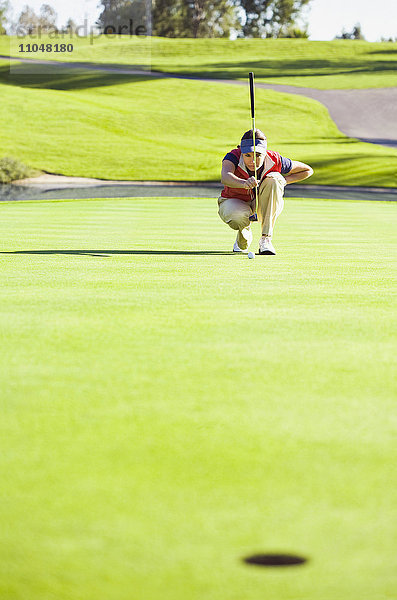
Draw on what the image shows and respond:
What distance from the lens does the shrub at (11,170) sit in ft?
107

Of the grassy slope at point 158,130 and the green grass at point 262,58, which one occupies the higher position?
the green grass at point 262,58

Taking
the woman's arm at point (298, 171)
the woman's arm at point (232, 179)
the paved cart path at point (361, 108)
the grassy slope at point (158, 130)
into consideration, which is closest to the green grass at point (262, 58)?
the paved cart path at point (361, 108)

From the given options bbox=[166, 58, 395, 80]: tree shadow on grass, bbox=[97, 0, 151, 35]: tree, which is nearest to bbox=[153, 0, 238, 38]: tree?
bbox=[97, 0, 151, 35]: tree

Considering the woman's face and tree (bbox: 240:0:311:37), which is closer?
the woman's face

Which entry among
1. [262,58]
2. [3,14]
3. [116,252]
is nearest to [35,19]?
[3,14]

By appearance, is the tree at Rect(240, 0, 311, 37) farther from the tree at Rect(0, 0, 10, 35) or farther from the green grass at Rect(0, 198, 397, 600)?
the green grass at Rect(0, 198, 397, 600)

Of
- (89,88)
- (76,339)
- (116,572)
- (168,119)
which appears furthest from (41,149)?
(116,572)

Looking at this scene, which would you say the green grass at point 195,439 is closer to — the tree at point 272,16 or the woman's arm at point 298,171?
the woman's arm at point 298,171

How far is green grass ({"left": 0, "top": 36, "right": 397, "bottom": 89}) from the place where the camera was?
6316 cm

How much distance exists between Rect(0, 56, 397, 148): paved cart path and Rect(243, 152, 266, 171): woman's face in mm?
36804

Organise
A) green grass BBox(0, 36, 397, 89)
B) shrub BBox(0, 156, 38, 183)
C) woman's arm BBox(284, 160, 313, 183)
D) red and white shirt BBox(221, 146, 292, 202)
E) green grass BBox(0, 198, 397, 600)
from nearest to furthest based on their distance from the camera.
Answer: green grass BBox(0, 198, 397, 600) → red and white shirt BBox(221, 146, 292, 202) → woman's arm BBox(284, 160, 313, 183) → shrub BBox(0, 156, 38, 183) → green grass BBox(0, 36, 397, 89)

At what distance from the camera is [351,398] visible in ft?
12.9

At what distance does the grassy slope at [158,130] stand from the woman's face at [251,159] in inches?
925

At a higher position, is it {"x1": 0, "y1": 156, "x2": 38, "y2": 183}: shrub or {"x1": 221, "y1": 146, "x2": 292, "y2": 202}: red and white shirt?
→ {"x1": 0, "y1": 156, "x2": 38, "y2": 183}: shrub
